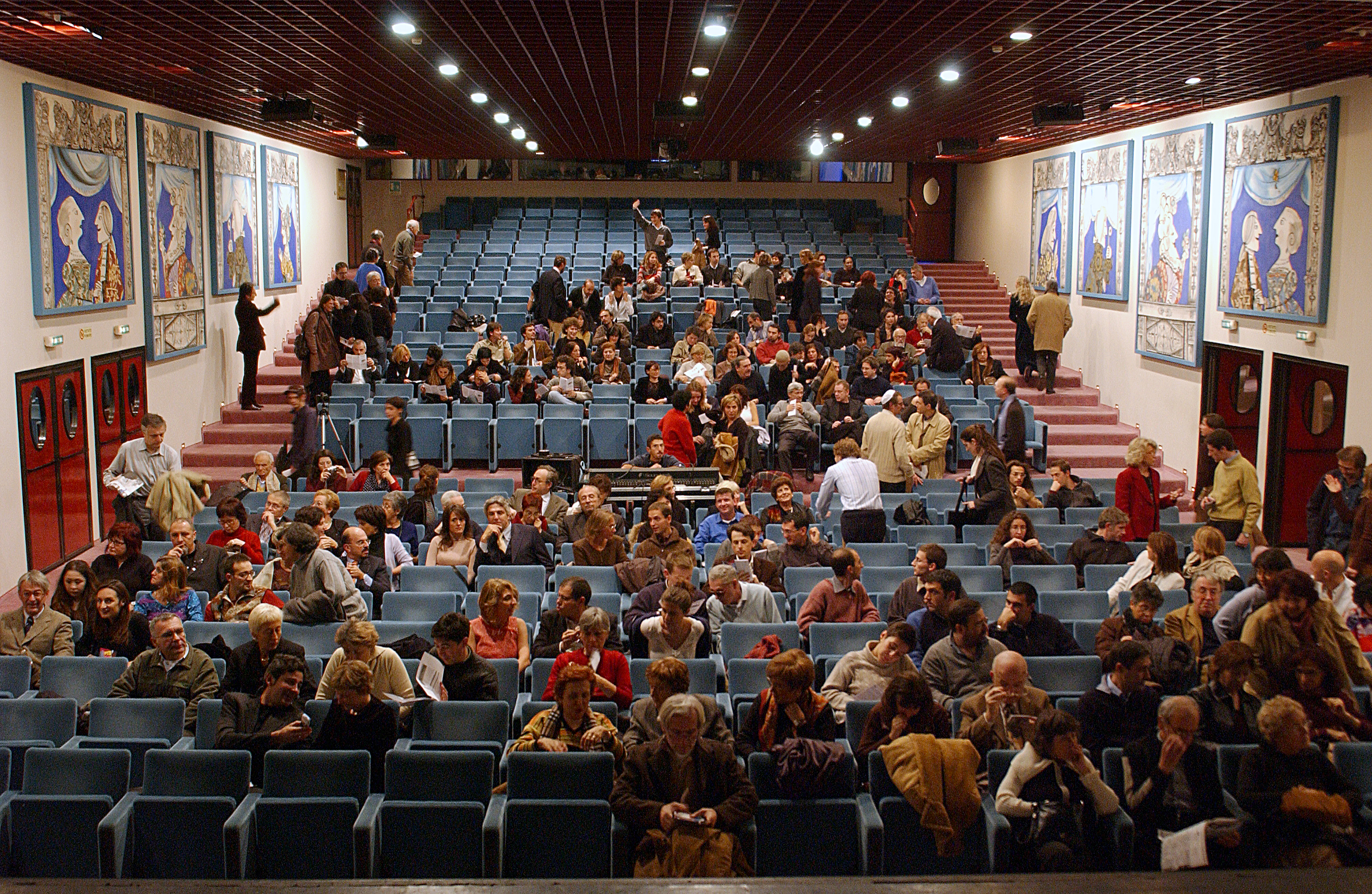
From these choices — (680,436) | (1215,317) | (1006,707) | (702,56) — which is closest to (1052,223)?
(1215,317)

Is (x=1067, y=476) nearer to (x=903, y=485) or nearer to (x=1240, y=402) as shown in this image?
(x=903, y=485)

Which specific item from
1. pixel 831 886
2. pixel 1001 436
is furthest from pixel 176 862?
pixel 1001 436

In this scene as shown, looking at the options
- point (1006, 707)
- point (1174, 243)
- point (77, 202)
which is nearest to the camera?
point (1006, 707)

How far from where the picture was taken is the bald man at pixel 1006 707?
5277 millimetres

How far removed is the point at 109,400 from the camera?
1223cm

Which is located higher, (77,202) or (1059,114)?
(1059,114)

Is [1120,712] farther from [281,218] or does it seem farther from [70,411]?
[281,218]

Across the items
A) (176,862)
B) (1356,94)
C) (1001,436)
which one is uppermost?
(1356,94)

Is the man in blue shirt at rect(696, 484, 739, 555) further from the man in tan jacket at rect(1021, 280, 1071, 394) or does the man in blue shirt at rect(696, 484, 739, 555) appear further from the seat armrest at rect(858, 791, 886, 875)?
the man in tan jacket at rect(1021, 280, 1071, 394)

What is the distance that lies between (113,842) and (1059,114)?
11596 millimetres

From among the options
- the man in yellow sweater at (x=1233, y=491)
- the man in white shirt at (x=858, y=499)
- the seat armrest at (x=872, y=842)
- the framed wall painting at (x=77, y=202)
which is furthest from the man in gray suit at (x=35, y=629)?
the man in yellow sweater at (x=1233, y=491)

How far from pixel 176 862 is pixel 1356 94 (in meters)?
10.8

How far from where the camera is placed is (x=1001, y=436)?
11.7 metres

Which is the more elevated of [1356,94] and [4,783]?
[1356,94]
